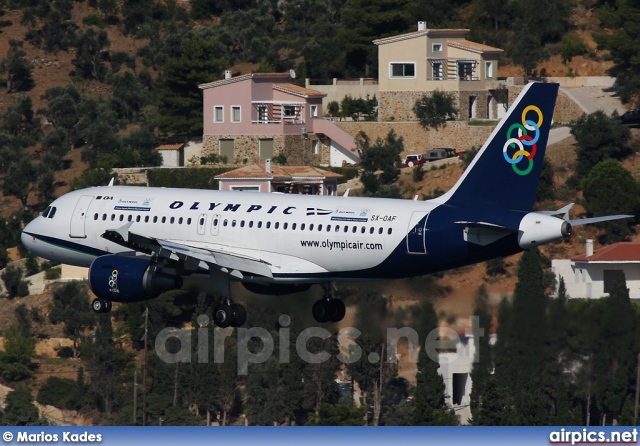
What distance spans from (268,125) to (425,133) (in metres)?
14.8

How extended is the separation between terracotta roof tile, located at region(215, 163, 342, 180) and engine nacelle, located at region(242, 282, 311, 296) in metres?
62.3

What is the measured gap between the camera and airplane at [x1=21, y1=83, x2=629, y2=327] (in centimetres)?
5500

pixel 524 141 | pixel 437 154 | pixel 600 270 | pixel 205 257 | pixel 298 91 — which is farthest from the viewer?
pixel 298 91

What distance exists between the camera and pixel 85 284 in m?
112

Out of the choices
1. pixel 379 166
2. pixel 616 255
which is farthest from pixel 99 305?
pixel 379 166

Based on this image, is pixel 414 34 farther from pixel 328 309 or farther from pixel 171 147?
pixel 328 309

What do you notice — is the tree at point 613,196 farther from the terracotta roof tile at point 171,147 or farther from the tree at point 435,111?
the terracotta roof tile at point 171,147

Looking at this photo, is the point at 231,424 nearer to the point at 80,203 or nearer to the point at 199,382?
the point at 199,382

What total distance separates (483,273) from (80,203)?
52.2 metres

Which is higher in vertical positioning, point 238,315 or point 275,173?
point 275,173

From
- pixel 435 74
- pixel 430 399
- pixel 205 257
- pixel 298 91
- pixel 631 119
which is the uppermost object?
pixel 435 74

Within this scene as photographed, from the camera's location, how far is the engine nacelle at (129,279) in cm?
5869

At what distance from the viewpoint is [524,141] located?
184ft

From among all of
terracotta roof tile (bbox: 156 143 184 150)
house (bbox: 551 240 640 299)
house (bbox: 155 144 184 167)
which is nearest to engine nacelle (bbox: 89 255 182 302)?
house (bbox: 551 240 640 299)
